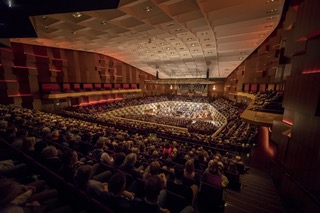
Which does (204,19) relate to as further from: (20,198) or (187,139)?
(20,198)

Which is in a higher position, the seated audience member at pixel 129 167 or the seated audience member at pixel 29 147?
the seated audience member at pixel 29 147

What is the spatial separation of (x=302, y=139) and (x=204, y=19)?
7278 millimetres

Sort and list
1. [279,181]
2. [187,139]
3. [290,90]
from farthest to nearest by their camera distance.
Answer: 1. [187,139]
2. [290,90]
3. [279,181]

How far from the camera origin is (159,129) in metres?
9.80

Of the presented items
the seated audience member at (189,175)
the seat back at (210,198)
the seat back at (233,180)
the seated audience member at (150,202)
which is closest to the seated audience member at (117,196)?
the seated audience member at (150,202)

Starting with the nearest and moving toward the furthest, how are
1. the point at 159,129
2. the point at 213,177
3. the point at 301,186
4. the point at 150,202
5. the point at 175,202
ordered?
the point at 150,202
the point at 175,202
the point at 213,177
the point at 301,186
the point at 159,129

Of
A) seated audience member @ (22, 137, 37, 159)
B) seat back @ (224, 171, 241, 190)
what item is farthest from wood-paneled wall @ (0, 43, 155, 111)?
seat back @ (224, 171, 241, 190)

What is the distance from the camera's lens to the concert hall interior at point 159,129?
2258mm

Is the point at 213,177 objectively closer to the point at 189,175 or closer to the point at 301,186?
the point at 189,175

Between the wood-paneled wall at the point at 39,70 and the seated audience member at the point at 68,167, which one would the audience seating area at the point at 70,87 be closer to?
the wood-paneled wall at the point at 39,70

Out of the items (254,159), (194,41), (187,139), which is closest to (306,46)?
(254,159)

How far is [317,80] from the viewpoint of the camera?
321cm

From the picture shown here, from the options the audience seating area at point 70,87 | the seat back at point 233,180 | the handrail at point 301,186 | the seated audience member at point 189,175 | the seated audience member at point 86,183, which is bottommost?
the seat back at point 233,180

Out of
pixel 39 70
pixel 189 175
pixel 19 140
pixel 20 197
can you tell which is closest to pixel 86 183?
pixel 20 197
